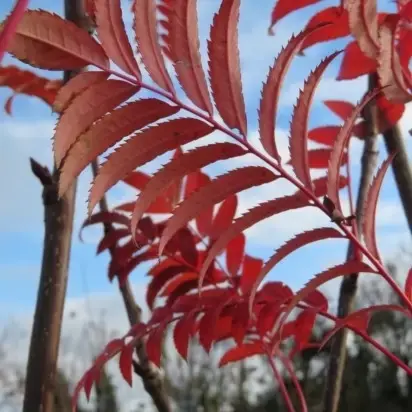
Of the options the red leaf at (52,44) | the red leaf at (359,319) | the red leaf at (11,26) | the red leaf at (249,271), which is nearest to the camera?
the red leaf at (11,26)

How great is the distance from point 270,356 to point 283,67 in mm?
298

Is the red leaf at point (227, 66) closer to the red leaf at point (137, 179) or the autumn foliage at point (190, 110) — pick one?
the autumn foliage at point (190, 110)

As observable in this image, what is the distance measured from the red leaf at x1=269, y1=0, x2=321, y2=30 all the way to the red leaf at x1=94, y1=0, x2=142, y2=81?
201 millimetres

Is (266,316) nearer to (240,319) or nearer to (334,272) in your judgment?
(240,319)

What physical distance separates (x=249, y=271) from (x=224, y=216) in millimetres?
60

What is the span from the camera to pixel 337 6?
1.73ft

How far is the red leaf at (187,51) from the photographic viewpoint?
38cm

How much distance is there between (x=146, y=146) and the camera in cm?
39

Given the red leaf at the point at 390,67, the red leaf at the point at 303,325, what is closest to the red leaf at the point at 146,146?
the red leaf at the point at 390,67

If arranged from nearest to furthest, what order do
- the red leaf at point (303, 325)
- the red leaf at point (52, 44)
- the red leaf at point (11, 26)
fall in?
the red leaf at point (11, 26) < the red leaf at point (52, 44) < the red leaf at point (303, 325)

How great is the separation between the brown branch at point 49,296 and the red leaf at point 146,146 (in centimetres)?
23

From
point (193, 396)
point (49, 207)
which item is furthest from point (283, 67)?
point (193, 396)

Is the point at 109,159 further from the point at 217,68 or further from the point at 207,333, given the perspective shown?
the point at 207,333

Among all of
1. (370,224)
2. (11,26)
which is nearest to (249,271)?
(370,224)
